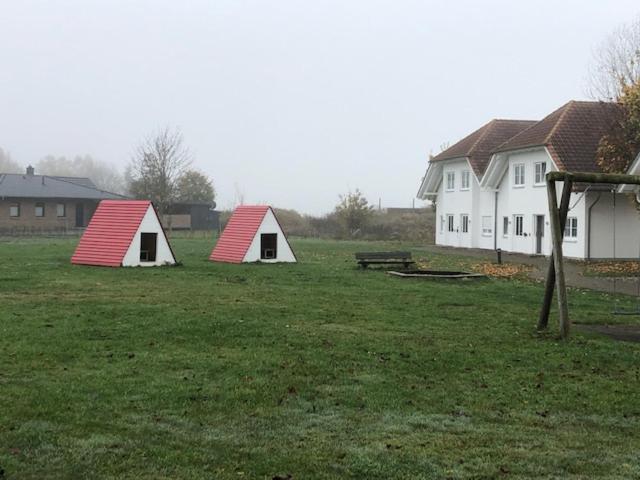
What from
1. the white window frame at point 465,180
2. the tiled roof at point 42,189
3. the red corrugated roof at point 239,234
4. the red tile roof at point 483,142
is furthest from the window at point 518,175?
the tiled roof at point 42,189

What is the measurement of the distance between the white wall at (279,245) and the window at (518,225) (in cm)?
1547

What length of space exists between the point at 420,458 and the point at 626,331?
802 centimetres

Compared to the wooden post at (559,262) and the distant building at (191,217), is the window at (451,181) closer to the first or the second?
the distant building at (191,217)

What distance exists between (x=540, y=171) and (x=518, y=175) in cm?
233

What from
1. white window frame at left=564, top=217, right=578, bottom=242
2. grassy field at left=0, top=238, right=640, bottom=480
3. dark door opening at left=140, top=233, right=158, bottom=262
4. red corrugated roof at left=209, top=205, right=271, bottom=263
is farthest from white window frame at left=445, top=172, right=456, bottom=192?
grassy field at left=0, top=238, right=640, bottom=480

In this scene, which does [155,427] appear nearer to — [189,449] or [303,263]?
[189,449]

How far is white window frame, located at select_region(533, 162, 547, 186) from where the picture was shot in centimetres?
3678

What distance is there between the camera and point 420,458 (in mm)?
5531

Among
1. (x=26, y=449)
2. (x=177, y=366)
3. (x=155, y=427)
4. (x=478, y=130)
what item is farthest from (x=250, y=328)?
(x=478, y=130)

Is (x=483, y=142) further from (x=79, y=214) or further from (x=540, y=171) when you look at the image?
(x=79, y=214)

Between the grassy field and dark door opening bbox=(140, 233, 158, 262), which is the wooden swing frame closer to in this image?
the grassy field

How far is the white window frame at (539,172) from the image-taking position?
121 feet

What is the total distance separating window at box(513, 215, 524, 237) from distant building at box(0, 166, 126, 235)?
133 ft

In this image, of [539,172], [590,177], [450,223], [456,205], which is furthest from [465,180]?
[590,177]
